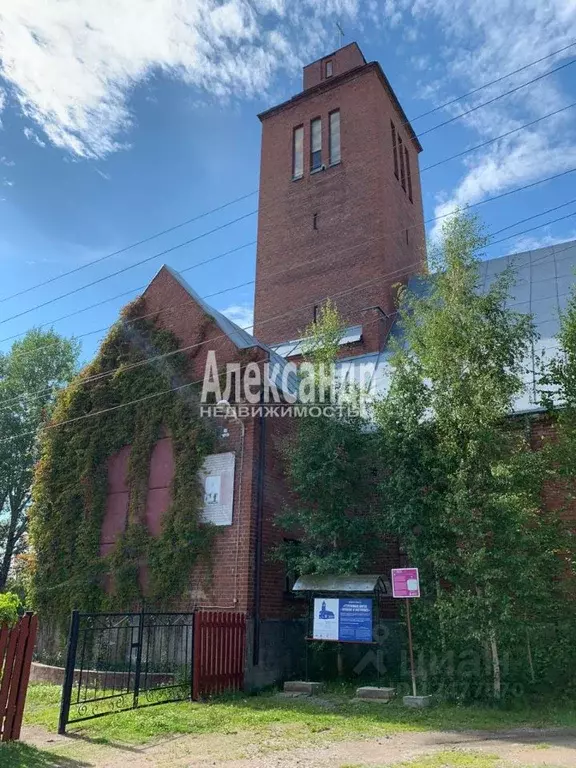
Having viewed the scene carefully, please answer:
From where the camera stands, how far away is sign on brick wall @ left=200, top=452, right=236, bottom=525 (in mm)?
12812

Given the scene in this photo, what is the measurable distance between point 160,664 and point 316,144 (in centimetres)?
2006

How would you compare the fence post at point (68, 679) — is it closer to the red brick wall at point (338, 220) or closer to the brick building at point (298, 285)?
the brick building at point (298, 285)

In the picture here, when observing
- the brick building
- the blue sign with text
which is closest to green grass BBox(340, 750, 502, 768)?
the blue sign with text

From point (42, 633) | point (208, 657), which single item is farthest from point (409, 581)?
point (42, 633)

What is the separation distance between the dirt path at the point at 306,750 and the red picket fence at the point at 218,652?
2.46 m

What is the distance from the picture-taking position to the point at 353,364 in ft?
64.4

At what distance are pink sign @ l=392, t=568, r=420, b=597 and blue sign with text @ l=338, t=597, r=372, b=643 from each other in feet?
2.42

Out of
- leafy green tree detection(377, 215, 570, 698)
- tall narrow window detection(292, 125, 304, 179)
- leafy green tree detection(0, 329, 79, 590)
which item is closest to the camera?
leafy green tree detection(377, 215, 570, 698)

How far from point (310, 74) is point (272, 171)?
4890 millimetres

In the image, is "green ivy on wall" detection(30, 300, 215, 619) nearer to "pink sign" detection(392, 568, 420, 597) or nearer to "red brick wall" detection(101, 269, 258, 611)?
"red brick wall" detection(101, 269, 258, 611)

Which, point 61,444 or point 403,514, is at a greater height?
point 61,444

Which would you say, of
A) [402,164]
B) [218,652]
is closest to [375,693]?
[218,652]

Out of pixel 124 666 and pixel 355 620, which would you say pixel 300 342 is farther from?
pixel 124 666

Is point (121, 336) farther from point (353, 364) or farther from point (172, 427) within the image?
point (353, 364)
